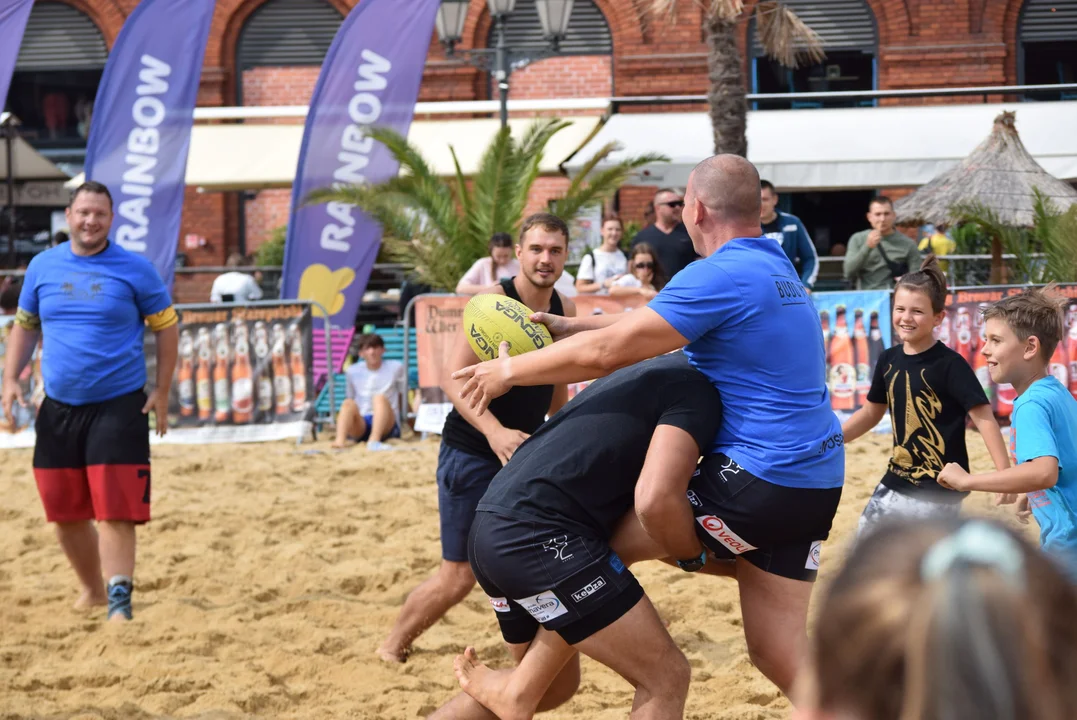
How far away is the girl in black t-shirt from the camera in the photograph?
4.74 metres

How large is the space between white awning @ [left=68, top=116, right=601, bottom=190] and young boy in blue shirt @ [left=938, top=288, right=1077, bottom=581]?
13487 millimetres

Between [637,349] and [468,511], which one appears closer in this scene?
[637,349]

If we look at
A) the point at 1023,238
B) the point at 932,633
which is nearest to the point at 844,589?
the point at 932,633

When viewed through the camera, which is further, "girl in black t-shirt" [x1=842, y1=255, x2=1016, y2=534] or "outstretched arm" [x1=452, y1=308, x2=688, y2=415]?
"girl in black t-shirt" [x1=842, y1=255, x2=1016, y2=534]

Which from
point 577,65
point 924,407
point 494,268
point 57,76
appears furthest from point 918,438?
point 57,76

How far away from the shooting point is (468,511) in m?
4.80

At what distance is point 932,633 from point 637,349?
2133 mm

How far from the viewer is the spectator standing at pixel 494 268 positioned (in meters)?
10.2

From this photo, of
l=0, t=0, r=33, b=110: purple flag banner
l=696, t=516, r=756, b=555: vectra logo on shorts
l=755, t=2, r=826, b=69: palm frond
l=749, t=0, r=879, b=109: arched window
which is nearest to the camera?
l=696, t=516, r=756, b=555: vectra logo on shorts

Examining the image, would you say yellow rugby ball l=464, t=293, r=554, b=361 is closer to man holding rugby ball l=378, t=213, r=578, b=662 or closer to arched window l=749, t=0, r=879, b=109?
man holding rugby ball l=378, t=213, r=578, b=662

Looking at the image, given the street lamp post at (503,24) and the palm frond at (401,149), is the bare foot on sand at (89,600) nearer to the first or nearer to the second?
the palm frond at (401,149)

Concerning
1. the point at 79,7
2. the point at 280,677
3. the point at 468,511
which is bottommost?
the point at 280,677

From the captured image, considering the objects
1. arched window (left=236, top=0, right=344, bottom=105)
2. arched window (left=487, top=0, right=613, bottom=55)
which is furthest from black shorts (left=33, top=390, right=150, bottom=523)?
arched window (left=236, top=0, right=344, bottom=105)

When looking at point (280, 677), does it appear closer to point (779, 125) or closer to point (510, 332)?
point (510, 332)
